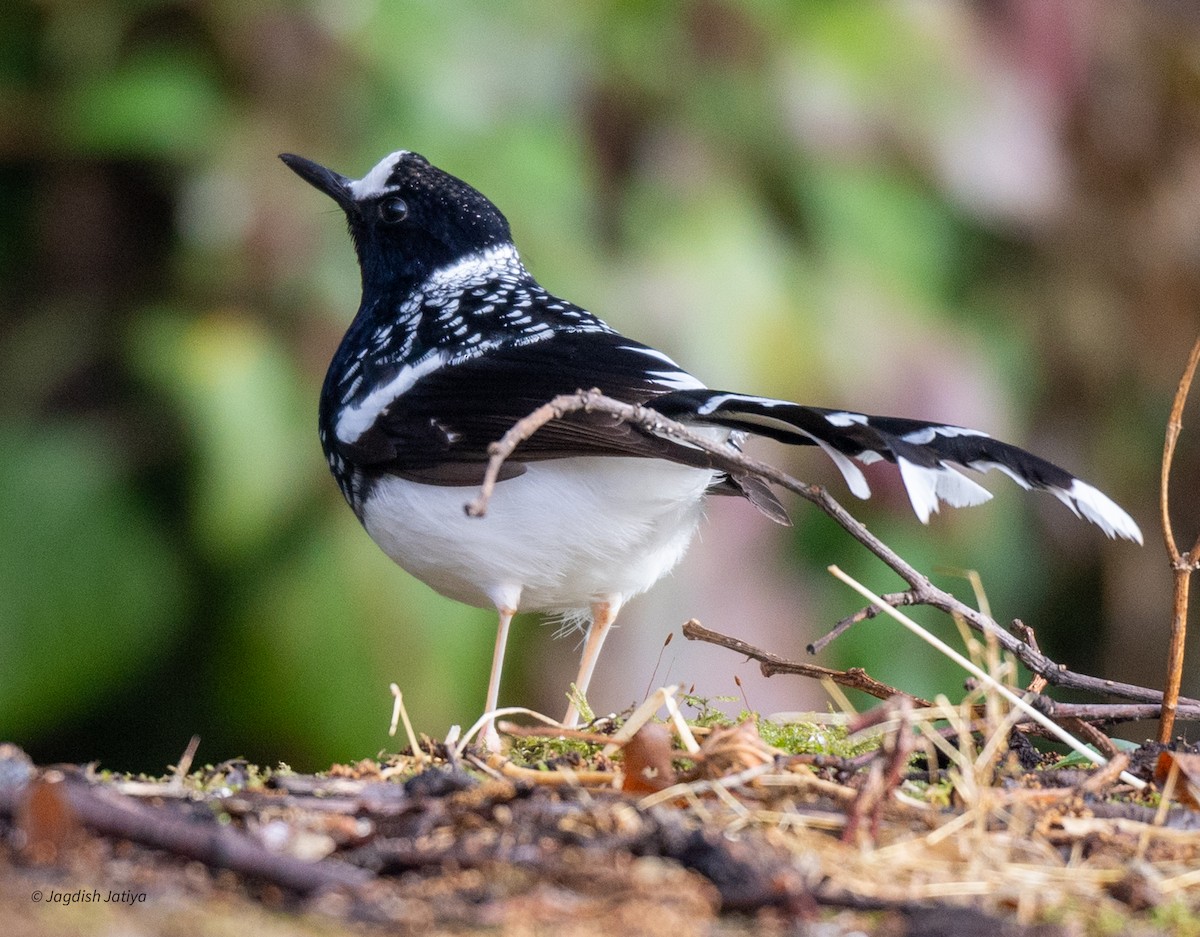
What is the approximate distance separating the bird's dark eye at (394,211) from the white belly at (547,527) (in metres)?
1.08

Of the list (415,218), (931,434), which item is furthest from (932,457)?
(415,218)

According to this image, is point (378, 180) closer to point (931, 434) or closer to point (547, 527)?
point (547, 527)

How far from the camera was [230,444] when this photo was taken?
162 inches

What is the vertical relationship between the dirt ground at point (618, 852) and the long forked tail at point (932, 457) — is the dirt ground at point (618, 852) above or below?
below

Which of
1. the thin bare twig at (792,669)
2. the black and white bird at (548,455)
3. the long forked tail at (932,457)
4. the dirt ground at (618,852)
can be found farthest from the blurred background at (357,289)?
the dirt ground at (618,852)

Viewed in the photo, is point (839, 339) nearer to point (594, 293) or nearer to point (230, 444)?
point (594, 293)

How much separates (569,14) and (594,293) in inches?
40.7

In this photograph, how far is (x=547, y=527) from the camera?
302 cm

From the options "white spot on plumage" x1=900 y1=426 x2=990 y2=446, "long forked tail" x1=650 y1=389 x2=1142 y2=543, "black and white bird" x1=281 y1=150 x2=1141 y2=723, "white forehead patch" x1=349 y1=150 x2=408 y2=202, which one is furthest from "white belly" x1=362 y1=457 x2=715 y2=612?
"white forehead patch" x1=349 y1=150 x2=408 y2=202

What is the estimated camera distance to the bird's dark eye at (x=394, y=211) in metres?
4.00

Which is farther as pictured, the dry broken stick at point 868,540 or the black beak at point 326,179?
the black beak at point 326,179

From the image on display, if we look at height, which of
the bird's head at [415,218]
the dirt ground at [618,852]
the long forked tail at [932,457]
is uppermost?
the bird's head at [415,218]

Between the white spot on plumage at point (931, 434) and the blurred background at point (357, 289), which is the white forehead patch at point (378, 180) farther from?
the white spot on plumage at point (931, 434)

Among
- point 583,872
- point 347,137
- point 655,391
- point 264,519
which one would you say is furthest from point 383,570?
point 583,872
